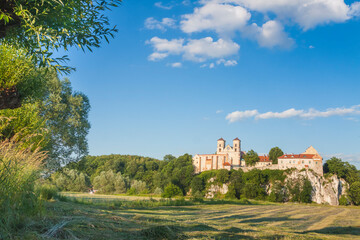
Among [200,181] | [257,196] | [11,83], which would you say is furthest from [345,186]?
[11,83]

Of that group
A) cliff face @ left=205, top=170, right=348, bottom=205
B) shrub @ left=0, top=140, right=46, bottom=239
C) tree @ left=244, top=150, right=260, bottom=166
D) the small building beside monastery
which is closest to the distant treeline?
cliff face @ left=205, top=170, right=348, bottom=205

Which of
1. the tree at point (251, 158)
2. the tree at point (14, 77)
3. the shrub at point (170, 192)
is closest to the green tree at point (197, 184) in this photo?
the tree at point (251, 158)

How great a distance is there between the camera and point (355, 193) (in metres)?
66.7

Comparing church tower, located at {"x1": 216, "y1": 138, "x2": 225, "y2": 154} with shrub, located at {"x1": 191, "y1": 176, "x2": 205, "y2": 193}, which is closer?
shrub, located at {"x1": 191, "y1": 176, "x2": 205, "y2": 193}

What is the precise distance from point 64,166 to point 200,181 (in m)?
65.0

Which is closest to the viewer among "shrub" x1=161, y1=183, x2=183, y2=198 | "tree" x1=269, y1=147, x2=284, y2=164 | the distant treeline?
"shrub" x1=161, y1=183, x2=183, y2=198

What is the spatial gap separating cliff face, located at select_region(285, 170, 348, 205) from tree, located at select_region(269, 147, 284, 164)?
65.4ft

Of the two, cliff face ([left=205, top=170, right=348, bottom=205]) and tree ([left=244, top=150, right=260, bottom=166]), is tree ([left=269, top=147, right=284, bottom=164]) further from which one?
cliff face ([left=205, top=170, right=348, bottom=205])

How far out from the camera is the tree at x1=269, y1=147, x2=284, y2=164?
92562 mm

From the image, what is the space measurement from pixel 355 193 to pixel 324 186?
6864 millimetres

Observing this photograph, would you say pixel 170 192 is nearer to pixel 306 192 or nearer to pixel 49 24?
pixel 49 24

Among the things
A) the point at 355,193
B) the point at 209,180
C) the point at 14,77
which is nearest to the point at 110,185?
the point at 209,180

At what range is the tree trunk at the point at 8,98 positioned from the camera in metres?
6.36

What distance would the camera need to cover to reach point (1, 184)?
4.80 metres
